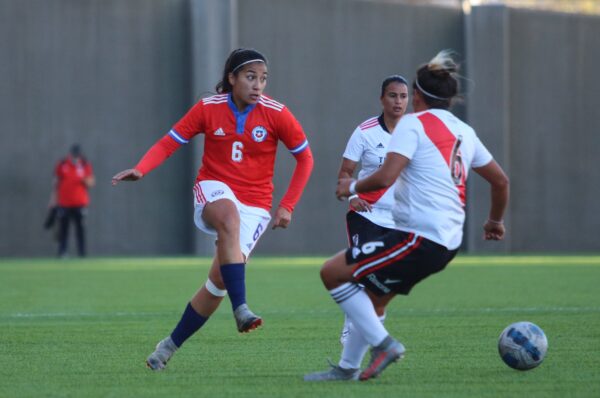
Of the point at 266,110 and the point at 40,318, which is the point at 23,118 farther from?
the point at 266,110

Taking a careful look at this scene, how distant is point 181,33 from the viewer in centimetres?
2389

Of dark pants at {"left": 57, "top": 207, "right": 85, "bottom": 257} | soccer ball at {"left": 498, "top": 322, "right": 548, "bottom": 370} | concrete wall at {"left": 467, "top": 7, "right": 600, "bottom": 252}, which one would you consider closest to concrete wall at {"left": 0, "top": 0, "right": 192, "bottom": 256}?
dark pants at {"left": 57, "top": 207, "right": 85, "bottom": 257}

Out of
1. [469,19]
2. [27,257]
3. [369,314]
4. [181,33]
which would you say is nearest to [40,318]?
[369,314]

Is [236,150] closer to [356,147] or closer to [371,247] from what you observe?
[356,147]

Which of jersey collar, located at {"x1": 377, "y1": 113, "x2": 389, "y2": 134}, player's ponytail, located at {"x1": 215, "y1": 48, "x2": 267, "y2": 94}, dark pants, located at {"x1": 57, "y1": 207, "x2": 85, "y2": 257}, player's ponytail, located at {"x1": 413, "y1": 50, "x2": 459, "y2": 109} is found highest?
player's ponytail, located at {"x1": 215, "y1": 48, "x2": 267, "y2": 94}

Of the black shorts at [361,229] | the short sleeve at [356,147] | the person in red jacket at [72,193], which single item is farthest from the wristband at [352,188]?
the person in red jacket at [72,193]

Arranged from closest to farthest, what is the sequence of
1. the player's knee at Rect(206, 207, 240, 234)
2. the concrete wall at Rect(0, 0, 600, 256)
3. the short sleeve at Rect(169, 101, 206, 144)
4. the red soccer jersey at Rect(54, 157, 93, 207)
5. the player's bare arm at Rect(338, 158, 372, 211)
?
the player's knee at Rect(206, 207, 240, 234), the short sleeve at Rect(169, 101, 206, 144), the player's bare arm at Rect(338, 158, 372, 211), the red soccer jersey at Rect(54, 157, 93, 207), the concrete wall at Rect(0, 0, 600, 256)

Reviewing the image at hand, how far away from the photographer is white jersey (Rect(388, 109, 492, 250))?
614 centimetres

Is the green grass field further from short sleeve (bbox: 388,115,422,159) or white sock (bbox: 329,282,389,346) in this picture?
short sleeve (bbox: 388,115,422,159)

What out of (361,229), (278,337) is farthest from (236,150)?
(278,337)

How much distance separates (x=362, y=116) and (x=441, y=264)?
18853 millimetres

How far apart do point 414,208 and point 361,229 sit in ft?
6.96

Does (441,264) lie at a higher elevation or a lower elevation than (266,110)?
lower

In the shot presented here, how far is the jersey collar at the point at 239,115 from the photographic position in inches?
293
